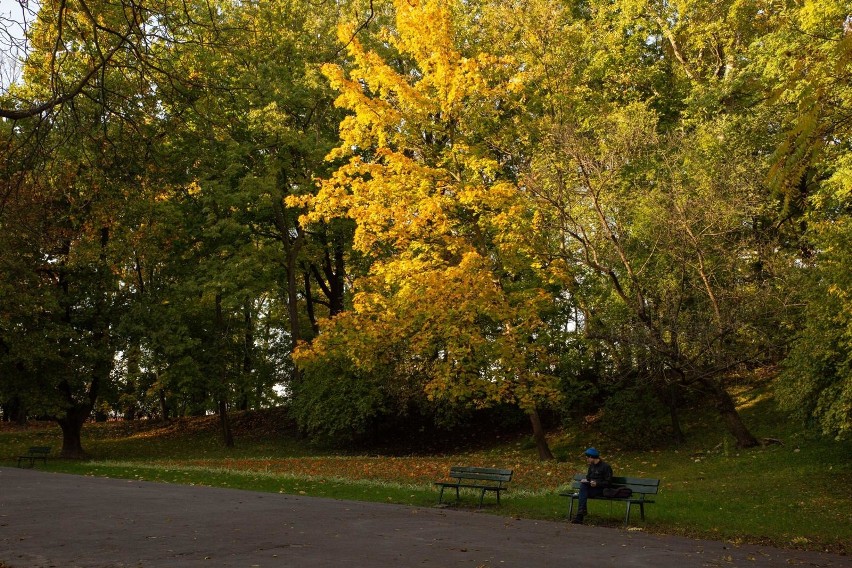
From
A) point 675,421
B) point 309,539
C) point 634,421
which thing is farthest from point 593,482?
point 675,421

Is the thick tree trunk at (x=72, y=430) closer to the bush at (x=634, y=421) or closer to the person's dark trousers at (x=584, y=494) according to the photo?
the bush at (x=634, y=421)

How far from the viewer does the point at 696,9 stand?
27656 millimetres

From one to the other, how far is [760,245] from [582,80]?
9.91 m

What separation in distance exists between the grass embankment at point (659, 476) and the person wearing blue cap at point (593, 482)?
0.49 m

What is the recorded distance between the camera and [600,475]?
12977mm

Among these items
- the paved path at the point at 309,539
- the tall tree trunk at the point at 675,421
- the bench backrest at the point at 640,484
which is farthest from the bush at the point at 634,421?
the paved path at the point at 309,539

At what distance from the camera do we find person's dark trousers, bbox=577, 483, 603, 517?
41.3 feet

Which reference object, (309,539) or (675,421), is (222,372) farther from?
(309,539)

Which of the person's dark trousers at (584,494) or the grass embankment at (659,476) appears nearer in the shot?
the person's dark trousers at (584,494)

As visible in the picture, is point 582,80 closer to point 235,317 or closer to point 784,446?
point 784,446

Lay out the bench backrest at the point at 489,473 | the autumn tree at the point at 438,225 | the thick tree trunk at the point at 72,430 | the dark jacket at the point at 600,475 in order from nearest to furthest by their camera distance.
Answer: the dark jacket at the point at 600,475 < the bench backrest at the point at 489,473 < the autumn tree at the point at 438,225 < the thick tree trunk at the point at 72,430

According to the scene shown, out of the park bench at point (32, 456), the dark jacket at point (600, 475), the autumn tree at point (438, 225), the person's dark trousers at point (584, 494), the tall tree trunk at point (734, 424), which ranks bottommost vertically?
the park bench at point (32, 456)

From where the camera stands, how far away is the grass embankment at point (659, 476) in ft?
42.0

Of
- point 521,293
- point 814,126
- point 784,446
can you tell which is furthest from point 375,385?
point 814,126
